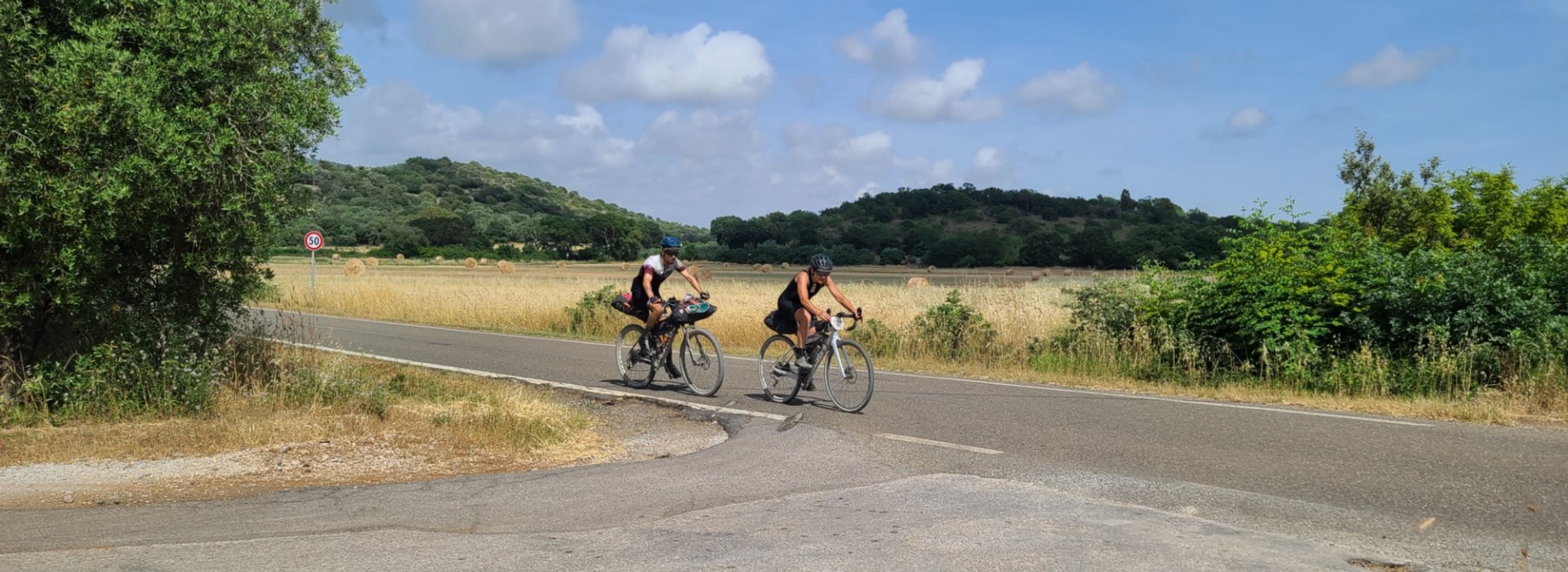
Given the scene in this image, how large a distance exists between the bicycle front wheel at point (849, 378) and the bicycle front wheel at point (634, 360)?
8.88 ft

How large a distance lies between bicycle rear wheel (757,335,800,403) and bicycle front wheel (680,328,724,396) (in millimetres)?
556

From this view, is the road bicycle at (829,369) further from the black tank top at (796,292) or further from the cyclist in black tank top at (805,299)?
the black tank top at (796,292)

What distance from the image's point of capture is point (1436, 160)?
1126 inches

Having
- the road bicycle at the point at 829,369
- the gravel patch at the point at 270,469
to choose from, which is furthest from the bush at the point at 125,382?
the road bicycle at the point at 829,369

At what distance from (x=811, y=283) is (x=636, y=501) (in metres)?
4.99

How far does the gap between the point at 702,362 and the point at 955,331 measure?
6559mm

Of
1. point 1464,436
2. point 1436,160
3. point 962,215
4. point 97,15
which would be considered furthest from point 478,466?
point 962,215

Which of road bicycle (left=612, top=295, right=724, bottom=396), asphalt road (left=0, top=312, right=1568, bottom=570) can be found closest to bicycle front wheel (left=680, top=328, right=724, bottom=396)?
road bicycle (left=612, top=295, right=724, bottom=396)

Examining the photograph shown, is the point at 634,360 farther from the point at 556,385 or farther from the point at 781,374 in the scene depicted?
the point at 781,374

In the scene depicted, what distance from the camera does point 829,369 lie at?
35.2 ft

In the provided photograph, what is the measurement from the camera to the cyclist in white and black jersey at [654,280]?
12.2 metres

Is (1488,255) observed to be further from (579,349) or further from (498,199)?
(498,199)

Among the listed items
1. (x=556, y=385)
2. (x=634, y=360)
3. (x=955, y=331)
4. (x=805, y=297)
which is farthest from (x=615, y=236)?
(x=805, y=297)

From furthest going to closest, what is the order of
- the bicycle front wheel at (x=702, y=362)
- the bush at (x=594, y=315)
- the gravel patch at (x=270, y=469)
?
the bush at (x=594, y=315) < the bicycle front wheel at (x=702, y=362) < the gravel patch at (x=270, y=469)
